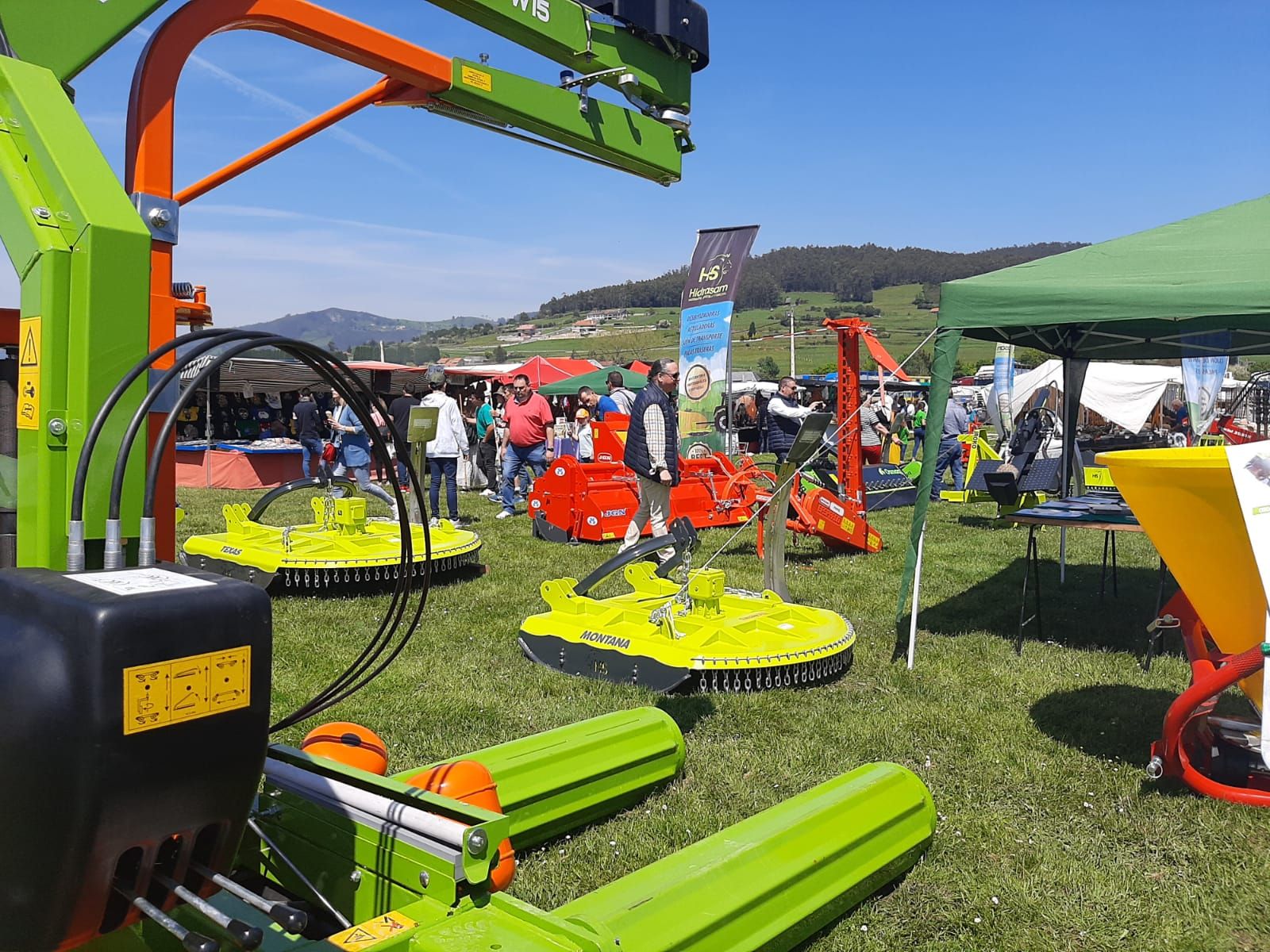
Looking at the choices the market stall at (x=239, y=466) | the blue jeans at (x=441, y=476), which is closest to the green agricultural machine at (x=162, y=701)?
the blue jeans at (x=441, y=476)

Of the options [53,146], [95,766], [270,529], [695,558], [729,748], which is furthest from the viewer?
[695,558]

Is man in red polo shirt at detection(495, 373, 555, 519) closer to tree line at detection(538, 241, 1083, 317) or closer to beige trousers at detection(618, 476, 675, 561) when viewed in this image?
beige trousers at detection(618, 476, 675, 561)

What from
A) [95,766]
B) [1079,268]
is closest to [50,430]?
[95,766]

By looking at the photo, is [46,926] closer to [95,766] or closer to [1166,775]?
[95,766]

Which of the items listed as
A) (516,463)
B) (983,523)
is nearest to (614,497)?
(516,463)

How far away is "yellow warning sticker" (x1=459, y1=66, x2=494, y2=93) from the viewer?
338cm

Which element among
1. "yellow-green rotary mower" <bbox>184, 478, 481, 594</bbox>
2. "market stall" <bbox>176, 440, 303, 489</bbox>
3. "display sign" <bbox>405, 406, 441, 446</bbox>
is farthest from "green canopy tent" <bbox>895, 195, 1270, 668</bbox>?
"market stall" <bbox>176, 440, 303, 489</bbox>

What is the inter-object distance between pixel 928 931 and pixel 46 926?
263 centimetres

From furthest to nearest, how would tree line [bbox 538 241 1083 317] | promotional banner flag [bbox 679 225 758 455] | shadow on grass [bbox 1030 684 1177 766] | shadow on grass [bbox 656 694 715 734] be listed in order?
tree line [bbox 538 241 1083 317]
promotional banner flag [bbox 679 225 758 455]
shadow on grass [bbox 656 694 715 734]
shadow on grass [bbox 1030 684 1177 766]

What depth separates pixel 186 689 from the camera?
1.59 m

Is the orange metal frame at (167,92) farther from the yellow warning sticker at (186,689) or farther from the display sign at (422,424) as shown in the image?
the display sign at (422,424)

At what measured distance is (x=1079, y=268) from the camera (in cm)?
614

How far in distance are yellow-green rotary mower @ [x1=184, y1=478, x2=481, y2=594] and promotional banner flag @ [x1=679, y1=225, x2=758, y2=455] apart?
8756mm

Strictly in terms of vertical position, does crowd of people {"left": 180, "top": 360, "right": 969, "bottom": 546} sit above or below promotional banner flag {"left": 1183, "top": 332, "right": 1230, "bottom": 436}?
below
